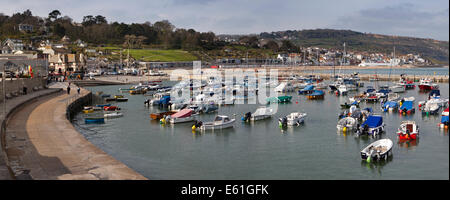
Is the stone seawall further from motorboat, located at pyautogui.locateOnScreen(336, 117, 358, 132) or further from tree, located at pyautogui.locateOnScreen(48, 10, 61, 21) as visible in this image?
tree, located at pyautogui.locateOnScreen(48, 10, 61, 21)

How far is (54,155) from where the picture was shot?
1802 cm

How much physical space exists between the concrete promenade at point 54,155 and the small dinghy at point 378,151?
36.0 ft

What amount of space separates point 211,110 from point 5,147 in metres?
21.2

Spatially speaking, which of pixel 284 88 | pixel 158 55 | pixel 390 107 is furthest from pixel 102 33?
pixel 390 107

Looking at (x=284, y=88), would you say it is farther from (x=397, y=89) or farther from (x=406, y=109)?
(x=406, y=109)

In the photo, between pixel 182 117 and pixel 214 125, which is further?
pixel 182 117

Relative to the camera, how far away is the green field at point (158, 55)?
12400 cm

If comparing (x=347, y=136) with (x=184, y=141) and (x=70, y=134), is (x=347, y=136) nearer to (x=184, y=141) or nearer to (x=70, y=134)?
(x=184, y=141)

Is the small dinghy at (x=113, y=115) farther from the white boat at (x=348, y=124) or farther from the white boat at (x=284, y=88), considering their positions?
the white boat at (x=284, y=88)

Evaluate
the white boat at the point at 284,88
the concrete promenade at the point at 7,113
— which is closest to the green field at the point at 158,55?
the white boat at the point at 284,88

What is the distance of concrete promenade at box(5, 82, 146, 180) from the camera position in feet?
50.2

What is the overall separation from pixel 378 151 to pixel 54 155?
14944mm

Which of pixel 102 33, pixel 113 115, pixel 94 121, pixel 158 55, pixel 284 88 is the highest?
pixel 102 33

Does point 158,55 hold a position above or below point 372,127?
above
